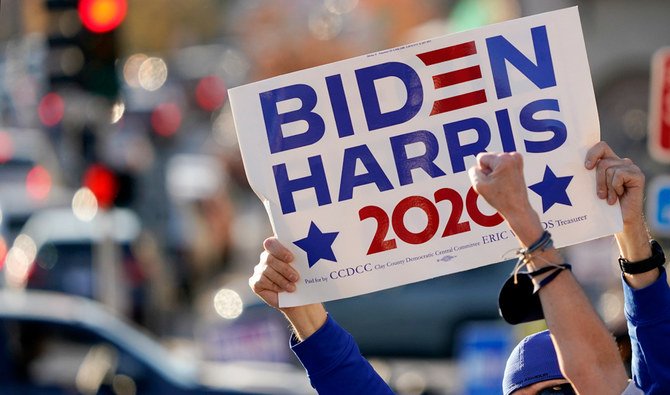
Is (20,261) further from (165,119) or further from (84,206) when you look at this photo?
(165,119)

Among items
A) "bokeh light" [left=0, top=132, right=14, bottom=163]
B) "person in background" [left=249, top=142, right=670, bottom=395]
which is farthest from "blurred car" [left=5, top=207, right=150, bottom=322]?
"person in background" [left=249, top=142, right=670, bottom=395]

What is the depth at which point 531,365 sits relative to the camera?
135 inches

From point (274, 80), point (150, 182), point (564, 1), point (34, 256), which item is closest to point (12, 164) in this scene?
point (150, 182)

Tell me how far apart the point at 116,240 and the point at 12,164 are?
6.15 m

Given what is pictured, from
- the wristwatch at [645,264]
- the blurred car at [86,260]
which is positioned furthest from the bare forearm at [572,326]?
the blurred car at [86,260]

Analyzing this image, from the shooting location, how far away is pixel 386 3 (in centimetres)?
3231

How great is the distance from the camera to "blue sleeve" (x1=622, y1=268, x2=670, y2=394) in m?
3.27

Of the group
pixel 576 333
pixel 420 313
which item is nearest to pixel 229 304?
pixel 420 313

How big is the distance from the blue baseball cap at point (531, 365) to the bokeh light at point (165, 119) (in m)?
24.8

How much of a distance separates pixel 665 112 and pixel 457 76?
200 inches

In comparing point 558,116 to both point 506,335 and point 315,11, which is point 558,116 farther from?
point 315,11

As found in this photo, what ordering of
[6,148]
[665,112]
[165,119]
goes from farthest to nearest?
[165,119]
[6,148]
[665,112]

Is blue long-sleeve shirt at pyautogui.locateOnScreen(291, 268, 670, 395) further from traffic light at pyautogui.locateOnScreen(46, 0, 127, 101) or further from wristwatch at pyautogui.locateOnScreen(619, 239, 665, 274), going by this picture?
traffic light at pyautogui.locateOnScreen(46, 0, 127, 101)

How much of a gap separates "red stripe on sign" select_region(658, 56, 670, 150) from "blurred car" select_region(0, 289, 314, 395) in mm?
2886
